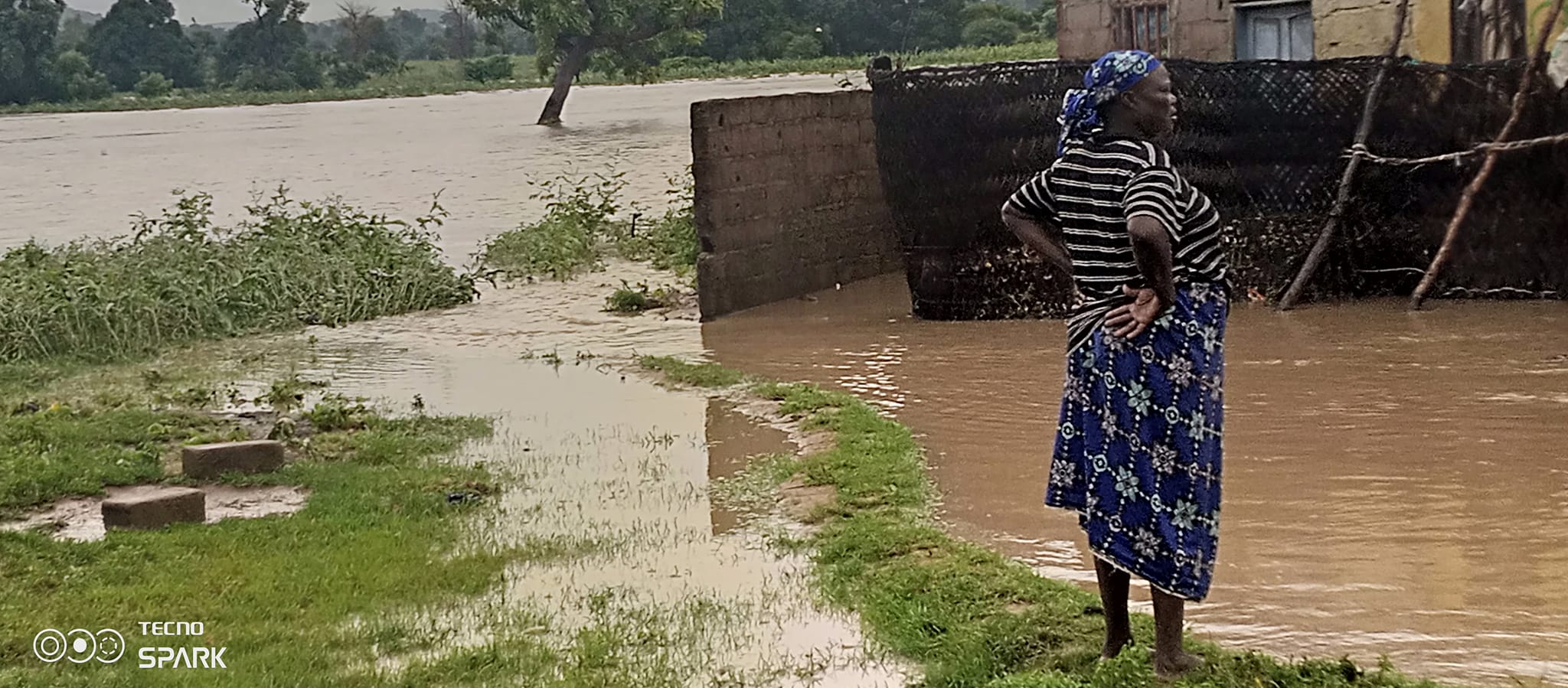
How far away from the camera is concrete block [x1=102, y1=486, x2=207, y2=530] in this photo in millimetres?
6426

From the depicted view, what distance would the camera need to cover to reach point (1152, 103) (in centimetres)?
413

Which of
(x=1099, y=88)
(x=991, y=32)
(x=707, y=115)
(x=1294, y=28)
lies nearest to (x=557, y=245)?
(x=707, y=115)

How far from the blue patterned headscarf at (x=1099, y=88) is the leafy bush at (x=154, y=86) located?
202 feet

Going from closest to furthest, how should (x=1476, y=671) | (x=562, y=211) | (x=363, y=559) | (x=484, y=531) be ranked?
(x=1476, y=671) < (x=363, y=559) < (x=484, y=531) < (x=562, y=211)

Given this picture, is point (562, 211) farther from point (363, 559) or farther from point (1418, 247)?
point (363, 559)

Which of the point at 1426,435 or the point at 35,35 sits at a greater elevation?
the point at 35,35

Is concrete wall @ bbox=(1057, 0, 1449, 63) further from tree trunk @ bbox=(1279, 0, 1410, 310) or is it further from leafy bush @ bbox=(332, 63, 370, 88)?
leafy bush @ bbox=(332, 63, 370, 88)

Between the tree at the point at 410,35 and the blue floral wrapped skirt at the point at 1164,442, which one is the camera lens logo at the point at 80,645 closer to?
the blue floral wrapped skirt at the point at 1164,442

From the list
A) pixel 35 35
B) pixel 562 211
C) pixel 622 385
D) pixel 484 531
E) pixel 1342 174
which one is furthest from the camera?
pixel 35 35

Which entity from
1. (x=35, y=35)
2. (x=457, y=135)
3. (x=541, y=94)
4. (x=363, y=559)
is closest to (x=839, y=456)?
(x=363, y=559)

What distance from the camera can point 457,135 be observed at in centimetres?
3716

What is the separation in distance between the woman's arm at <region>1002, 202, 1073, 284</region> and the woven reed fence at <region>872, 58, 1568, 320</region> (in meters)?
5.99

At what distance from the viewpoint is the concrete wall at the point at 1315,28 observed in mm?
11883

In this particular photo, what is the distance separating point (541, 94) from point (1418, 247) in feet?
161
